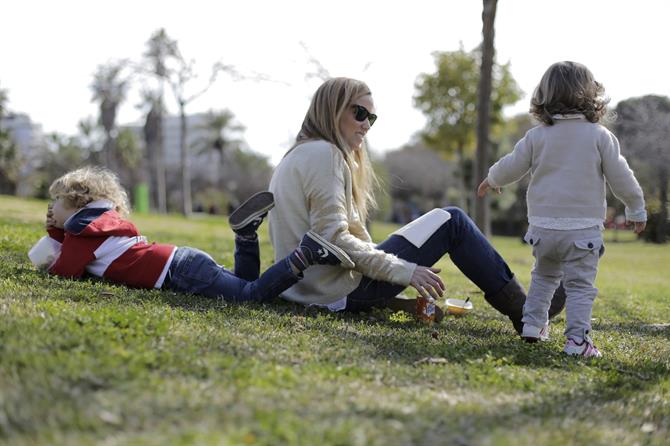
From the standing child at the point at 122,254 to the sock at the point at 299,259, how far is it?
325mm

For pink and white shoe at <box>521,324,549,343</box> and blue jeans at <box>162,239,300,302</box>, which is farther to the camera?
blue jeans at <box>162,239,300,302</box>

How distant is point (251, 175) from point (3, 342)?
76.2 metres

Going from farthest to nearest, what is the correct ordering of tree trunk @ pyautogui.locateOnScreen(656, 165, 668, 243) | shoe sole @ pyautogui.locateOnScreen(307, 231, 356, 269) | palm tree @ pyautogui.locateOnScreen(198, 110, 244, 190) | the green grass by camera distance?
1. palm tree @ pyautogui.locateOnScreen(198, 110, 244, 190)
2. tree trunk @ pyautogui.locateOnScreen(656, 165, 668, 243)
3. shoe sole @ pyautogui.locateOnScreen(307, 231, 356, 269)
4. the green grass

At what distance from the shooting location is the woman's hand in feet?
14.1

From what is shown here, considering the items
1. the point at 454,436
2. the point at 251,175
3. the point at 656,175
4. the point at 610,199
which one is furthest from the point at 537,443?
the point at 251,175

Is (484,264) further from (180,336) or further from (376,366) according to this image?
(180,336)

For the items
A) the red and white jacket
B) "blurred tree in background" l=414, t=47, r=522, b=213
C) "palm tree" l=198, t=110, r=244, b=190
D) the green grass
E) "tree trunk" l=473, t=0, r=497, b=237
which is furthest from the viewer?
"palm tree" l=198, t=110, r=244, b=190

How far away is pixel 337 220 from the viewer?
443cm

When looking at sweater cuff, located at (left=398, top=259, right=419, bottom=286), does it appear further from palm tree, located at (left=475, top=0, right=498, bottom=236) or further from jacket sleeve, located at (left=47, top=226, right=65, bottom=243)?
palm tree, located at (left=475, top=0, right=498, bottom=236)

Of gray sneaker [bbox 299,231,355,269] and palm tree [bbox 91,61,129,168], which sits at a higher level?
palm tree [bbox 91,61,129,168]

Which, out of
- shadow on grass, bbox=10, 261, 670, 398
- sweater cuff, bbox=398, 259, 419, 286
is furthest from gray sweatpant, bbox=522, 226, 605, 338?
sweater cuff, bbox=398, 259, 419, 286

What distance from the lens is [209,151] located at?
80875 millimetres

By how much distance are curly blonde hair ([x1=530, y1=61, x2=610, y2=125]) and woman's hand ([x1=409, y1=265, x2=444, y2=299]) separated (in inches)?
48.2

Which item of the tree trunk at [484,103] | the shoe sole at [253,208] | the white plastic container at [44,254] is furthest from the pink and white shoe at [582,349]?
the tree trunk at [484,103]
